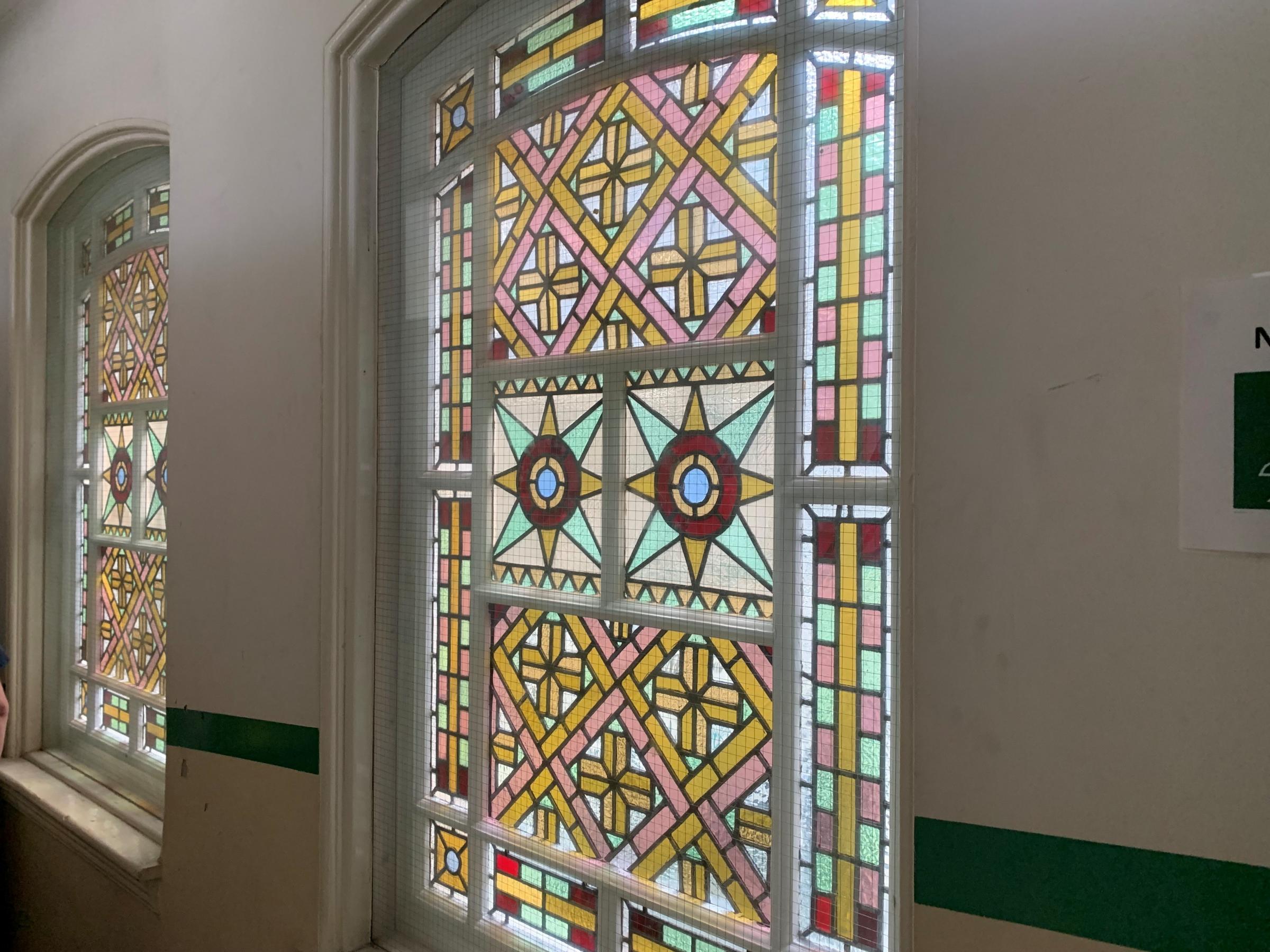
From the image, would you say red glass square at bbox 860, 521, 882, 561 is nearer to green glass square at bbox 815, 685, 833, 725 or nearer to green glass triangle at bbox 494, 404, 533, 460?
green glass square at bbox 815, 685, 833, 725

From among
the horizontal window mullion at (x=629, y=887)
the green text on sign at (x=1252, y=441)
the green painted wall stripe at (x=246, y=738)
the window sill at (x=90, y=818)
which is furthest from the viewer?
the window sill at (x=90, y=818)

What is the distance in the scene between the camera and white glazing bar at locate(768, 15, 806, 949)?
1.12 m

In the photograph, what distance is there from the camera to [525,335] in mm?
1449

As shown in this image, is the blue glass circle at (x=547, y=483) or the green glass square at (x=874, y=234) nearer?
the green glass square at (x=874, y=234)

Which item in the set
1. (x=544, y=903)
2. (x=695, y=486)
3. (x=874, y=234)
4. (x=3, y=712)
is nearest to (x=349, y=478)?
(x=695, y=486)

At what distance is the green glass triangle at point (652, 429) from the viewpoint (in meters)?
1.27

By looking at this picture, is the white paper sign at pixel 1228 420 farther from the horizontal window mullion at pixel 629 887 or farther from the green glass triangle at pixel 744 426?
the horizontal window mullion at pixel 629 887

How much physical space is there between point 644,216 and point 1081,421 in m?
0.72

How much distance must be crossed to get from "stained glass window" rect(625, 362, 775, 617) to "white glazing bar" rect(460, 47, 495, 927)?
313mm

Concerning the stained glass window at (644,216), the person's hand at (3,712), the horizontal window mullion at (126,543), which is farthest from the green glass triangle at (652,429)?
the person's hand at (3,712)

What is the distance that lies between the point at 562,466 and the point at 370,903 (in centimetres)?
96

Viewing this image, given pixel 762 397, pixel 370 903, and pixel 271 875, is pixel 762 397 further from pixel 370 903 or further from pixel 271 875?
pixel 271 875

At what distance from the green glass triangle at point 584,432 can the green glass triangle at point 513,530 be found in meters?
0.16

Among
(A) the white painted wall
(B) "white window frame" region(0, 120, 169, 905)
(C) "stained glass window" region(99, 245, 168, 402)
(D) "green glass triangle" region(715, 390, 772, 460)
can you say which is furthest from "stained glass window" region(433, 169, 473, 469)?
(B) "white window frame" region(0, 120, 169, 905)
